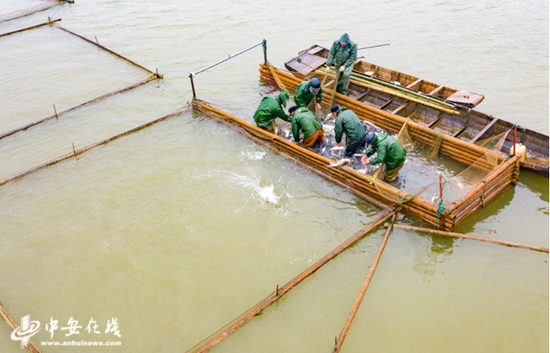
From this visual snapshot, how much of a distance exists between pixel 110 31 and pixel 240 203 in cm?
1282

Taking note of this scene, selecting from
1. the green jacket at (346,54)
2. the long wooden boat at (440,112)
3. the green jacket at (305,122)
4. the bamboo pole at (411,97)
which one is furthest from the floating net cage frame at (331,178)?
the bamboo pole at (411,97)

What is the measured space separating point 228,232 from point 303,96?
14.3 ft

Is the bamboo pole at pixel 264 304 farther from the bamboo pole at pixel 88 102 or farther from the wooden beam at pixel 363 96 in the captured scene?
the bamboo pole at pixel 88 102

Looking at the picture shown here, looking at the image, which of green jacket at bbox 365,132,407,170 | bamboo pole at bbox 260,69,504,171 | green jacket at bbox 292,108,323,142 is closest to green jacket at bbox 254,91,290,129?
green jacket at bbox 292,108,323,142

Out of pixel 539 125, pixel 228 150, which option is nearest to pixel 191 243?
pixel 228 150

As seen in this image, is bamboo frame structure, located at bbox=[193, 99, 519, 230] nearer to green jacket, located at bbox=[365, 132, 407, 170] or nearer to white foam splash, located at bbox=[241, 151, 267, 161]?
white foam splash, located at bbox=[241, 151, 267, 161]

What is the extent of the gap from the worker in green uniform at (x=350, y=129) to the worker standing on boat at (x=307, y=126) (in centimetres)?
53

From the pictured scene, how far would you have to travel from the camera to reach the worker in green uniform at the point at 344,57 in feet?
33.8

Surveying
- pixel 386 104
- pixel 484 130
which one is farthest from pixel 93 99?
pixel 484 130

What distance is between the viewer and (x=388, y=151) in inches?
310

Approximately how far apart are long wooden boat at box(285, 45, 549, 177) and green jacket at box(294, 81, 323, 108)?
1387mm

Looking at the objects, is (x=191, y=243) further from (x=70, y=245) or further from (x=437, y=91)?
(x=437, y=91)

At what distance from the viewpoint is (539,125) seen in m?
10.4

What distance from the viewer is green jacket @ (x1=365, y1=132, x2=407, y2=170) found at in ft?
25.7
